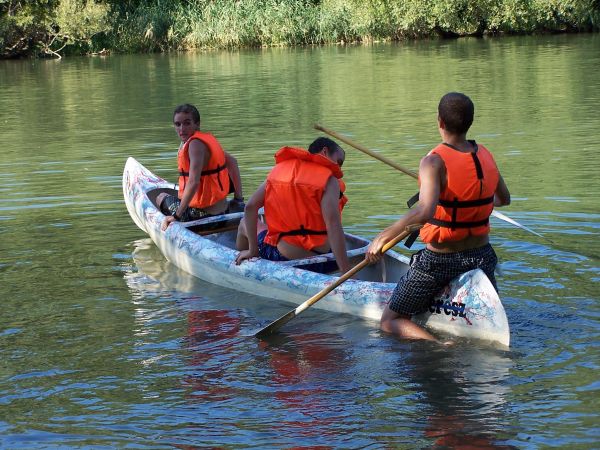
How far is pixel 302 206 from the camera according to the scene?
629cm

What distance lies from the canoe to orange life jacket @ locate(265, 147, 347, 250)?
0.17 metres

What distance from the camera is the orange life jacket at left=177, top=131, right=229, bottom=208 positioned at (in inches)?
300

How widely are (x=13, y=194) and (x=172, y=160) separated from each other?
2.50 metres

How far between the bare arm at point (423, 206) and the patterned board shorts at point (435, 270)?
469 mm

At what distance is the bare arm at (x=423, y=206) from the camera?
4.71 meters

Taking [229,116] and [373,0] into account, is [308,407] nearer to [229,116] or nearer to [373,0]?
[229,116]

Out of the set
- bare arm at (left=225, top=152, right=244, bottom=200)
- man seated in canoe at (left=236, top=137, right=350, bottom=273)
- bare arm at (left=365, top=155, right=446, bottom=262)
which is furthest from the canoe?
bare arm at (left=365, top=155, right=446, bottom=262)

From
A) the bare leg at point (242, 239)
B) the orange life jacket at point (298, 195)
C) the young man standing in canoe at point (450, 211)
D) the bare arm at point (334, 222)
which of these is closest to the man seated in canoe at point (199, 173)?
the bare leg at point (242, 239)

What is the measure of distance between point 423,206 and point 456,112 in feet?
1.58

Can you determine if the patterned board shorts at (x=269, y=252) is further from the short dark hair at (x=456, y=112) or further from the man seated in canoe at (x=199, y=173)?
the short dark hair at (x=456, y=112)

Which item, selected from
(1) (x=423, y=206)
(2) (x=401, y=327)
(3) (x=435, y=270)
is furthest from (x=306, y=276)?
(1) (x=423, y=206)

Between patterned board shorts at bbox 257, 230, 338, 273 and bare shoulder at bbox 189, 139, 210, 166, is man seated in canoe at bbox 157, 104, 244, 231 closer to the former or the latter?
bare shoulder at bbox 189, 139, 210, 166

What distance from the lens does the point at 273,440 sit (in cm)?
441

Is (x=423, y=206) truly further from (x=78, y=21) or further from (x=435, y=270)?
(x=78, y=21)
